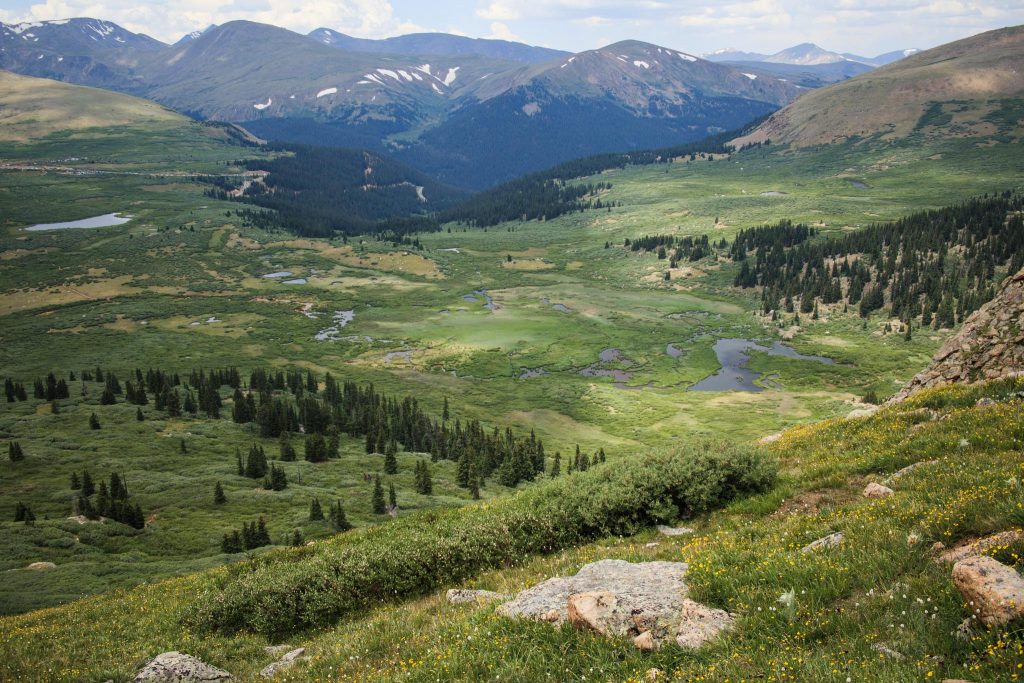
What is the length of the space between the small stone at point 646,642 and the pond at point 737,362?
4301 inches

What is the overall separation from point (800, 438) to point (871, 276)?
159 meters

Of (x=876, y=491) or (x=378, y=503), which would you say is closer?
(x=876, y=491)

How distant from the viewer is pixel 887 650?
26.3ft

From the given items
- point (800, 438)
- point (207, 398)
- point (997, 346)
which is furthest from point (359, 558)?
point (207, 398)

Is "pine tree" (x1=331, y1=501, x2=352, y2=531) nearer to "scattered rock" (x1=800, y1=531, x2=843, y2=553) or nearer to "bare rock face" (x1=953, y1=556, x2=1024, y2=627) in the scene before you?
"scattered rock" (x1=800, y1=531, x2=843, y2=553)

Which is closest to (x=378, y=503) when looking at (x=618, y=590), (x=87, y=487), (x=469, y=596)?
(x=87, y=487)

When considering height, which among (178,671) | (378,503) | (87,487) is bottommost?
(378,503)

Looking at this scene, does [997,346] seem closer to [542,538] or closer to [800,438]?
[800,438]

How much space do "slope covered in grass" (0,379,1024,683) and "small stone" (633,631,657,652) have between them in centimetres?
14

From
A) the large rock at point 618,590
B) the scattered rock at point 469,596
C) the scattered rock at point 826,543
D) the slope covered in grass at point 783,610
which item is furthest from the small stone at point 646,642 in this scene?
the scattered rock at point 469,596

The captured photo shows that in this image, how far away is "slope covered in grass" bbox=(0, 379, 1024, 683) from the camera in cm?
829

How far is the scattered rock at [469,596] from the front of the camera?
13789mm

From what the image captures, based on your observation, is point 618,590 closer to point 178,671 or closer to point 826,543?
point 826,543

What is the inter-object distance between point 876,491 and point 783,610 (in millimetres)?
7290
